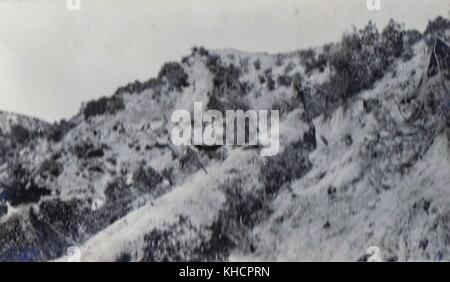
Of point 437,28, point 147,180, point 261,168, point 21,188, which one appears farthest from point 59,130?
point 437,28

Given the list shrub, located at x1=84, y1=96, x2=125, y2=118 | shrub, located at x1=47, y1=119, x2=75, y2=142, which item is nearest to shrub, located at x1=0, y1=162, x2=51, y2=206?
shrub, located at x1=47, y1=119, x2=75, y2=142

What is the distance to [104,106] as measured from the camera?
4797mm

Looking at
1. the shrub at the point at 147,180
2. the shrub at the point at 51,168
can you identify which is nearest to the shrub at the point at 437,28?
the shrub at the point at 147,180

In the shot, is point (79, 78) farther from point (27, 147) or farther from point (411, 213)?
point (411, 213)

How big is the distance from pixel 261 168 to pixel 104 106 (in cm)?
101

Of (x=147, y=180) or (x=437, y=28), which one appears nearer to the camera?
(x=437, y=28)

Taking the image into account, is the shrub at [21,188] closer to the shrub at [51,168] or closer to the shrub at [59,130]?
the shrub at [51,168]

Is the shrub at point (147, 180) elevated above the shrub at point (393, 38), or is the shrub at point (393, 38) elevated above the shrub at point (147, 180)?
the shrub at point (393, 38)

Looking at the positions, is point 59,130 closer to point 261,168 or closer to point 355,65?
point 261,168

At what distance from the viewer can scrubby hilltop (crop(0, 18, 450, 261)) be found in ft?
15.3

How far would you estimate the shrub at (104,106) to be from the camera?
478 centimetres
